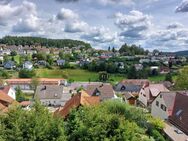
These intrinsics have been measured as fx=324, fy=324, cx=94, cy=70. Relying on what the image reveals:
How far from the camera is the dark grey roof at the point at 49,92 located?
6307cm

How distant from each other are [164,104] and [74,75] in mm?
75754

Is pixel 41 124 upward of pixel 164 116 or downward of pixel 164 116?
upward

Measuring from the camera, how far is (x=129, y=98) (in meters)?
63.8

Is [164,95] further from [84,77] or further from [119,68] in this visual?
[119,68]

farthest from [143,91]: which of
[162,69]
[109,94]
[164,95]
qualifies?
[162,69]

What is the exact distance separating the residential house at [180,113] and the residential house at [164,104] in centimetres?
111

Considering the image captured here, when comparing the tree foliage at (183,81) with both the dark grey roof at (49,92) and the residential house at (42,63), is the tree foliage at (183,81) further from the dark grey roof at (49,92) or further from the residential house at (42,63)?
the residential house at (42,63)

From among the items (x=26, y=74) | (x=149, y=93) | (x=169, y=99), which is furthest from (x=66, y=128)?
(x=26, y=74)

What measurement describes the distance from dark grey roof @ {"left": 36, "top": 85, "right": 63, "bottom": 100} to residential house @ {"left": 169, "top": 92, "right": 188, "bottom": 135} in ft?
92.0

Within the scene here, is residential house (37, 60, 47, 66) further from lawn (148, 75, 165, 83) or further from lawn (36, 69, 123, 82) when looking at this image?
lawn (148, 75, 165, 83)

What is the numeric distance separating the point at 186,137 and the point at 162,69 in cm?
10065

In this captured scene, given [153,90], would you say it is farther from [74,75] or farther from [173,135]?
[74,75]

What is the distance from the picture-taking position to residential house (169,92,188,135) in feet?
115

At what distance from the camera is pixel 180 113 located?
37469 mm
